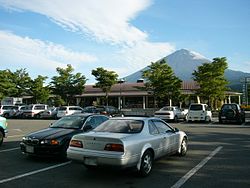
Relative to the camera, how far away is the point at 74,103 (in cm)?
5903

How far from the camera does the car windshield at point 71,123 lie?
419 inches

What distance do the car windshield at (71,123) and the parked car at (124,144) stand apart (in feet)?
7.39

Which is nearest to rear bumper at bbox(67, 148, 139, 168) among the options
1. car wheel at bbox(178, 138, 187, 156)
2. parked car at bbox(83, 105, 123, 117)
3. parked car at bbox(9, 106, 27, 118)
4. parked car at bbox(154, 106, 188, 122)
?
car wheel at bbox(178, 138, 187, 156)

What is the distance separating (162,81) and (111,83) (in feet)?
30.2

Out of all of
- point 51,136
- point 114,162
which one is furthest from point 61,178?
point 51,136

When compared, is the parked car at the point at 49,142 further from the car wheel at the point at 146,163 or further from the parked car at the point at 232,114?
the parked car at the point at 232,114

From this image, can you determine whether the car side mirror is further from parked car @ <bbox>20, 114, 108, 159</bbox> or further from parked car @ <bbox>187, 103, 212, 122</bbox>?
parked car @ <bbox>187, 103, 212, 122</bbox>

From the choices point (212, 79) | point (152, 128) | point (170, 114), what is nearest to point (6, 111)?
point (170, 114)

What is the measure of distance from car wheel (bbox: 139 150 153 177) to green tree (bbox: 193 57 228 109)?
34.7m

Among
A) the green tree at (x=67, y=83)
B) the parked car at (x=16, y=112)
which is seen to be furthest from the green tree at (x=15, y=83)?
the parked car at (x=16, y=112)

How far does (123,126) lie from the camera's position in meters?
8.24

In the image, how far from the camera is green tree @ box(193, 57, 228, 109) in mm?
41250

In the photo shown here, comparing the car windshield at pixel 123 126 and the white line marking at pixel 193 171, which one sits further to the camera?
the car windshield at pixel 123 126

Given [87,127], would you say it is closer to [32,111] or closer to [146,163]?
[146,163]
